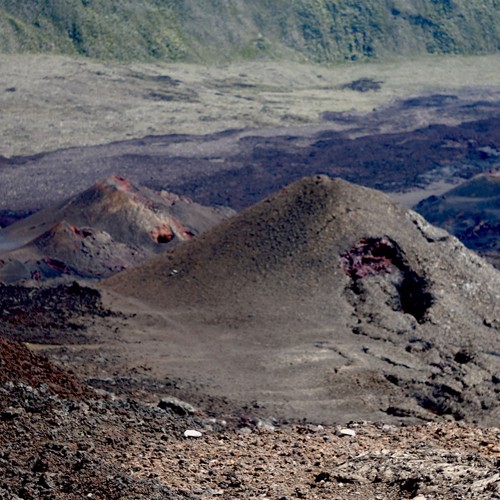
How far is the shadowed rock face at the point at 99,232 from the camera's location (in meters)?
32.0

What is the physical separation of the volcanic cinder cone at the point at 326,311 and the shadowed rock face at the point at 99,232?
681cm

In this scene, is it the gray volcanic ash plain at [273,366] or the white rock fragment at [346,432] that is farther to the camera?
the white rock fragment at [346,432]

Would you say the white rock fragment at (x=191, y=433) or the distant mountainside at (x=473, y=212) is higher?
the white rock fragment at (x=191, y=433)

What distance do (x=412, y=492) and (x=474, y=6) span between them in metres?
118

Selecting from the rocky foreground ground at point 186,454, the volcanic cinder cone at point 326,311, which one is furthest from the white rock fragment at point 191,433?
the volcanic cinder cone at point 326,311

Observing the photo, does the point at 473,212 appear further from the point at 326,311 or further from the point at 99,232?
the point at 326,311

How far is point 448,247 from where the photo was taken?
24.6m

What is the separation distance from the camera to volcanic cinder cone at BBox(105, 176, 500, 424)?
753 inches

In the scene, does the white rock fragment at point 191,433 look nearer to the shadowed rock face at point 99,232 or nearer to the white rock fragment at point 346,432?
the white rock fragment at point 346,432

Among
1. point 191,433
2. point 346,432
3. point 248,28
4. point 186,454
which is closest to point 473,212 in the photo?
point 346,432

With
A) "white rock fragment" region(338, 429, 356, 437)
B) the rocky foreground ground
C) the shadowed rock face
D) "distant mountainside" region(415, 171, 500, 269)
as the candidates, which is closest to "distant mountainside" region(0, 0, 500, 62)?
"distant mountainside" region(415, 171, 500, 269)

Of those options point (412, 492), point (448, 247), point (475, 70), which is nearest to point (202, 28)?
point (475, 70)

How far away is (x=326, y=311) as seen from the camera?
893 inches

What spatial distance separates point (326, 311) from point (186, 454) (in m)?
10.1
